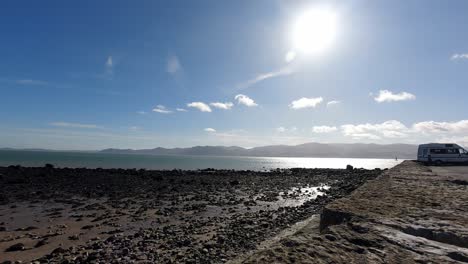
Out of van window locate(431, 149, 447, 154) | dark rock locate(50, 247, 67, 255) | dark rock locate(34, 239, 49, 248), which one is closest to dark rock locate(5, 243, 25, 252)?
dark rock locate(34, 239, 49, 248)

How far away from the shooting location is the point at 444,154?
37562mm

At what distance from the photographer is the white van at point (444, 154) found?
3675cm

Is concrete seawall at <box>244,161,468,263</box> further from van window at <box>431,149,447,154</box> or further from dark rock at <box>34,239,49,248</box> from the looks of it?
van window at <box>431,149,447,154</box>

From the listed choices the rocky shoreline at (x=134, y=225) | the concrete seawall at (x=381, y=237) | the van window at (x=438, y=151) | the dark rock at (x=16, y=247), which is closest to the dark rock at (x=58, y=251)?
the rocky shoreline at (x=134, y=225)

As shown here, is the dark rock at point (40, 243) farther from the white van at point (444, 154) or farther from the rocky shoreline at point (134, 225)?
the white van at point (444, 154)

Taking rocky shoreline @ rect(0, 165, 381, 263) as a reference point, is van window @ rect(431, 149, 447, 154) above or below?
above

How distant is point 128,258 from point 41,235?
5567 millimetres

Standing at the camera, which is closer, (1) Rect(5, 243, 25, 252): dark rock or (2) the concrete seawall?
(2) the concrete seawall

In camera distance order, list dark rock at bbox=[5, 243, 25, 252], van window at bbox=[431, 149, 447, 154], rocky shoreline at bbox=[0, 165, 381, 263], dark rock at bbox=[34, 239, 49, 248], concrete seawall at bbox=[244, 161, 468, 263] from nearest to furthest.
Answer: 1. concrete seawall at bbox=[244, 161, 468, 263]
2. rocky shoreline at bbox=[0, 165, 381, 263]
3. dark rock at bbox=[5, 243, 25, 252]
4. dark rock at bbox=[34, 239, 49, 248]
5. van window at bbox=[431, 149, 447, 154]

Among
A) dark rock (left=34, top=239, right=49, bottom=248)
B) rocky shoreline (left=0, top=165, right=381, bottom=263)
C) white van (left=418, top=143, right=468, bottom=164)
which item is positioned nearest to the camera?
rocky shoreline (left=0, top=165, right=381, bottom=263)

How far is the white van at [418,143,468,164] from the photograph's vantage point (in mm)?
36750

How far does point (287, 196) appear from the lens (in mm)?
25750

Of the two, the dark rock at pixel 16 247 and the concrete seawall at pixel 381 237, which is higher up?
the concrete seawall at pixel 381 237

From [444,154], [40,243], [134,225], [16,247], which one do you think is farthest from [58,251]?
[444,154]
